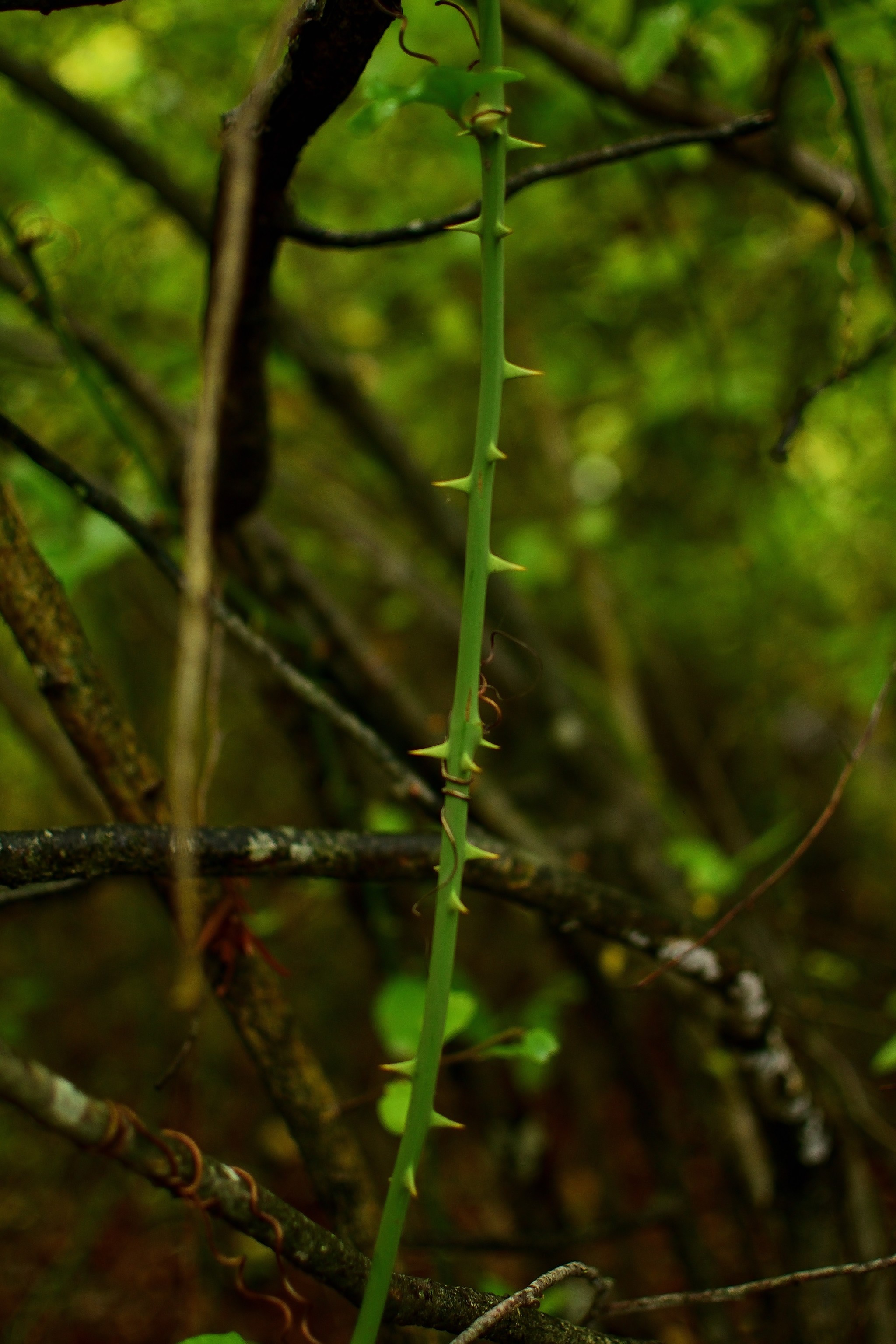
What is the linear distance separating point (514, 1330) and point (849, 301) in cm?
115

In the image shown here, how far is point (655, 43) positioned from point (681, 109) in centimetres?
28

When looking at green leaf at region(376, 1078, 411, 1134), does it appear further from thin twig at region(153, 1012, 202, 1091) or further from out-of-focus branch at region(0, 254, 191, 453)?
out-of-focus branch at region(0, 254, 191, 453)

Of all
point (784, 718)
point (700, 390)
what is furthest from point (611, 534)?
point (784, 718)

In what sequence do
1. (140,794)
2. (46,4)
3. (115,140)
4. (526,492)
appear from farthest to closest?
(526,492) < (115,140) < (140,794) < (46,4)

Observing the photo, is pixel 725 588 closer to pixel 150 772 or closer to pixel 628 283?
pixel 628 283

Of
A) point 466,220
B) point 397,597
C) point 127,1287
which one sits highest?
point 397,597

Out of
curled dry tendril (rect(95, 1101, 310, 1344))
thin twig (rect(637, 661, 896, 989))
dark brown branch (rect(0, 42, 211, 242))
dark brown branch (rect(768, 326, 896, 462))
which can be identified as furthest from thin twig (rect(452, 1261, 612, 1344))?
dark brown branch (rect(0, 42, 211, 242))

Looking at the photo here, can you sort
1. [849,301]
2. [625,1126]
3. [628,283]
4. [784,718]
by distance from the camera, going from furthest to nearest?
[784,718] < [625,1126] < [628,283] < [849,301]

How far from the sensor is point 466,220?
0.80m

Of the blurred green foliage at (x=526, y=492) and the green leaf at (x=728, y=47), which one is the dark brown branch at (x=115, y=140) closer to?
the blurred green foliage at (x=526, y=492)

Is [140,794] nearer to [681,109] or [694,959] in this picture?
[694,959]

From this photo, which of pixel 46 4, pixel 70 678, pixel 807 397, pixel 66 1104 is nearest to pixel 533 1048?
pixel 66 1104

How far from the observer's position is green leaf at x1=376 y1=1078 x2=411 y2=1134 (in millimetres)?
809

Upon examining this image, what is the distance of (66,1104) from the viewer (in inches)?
19.9
